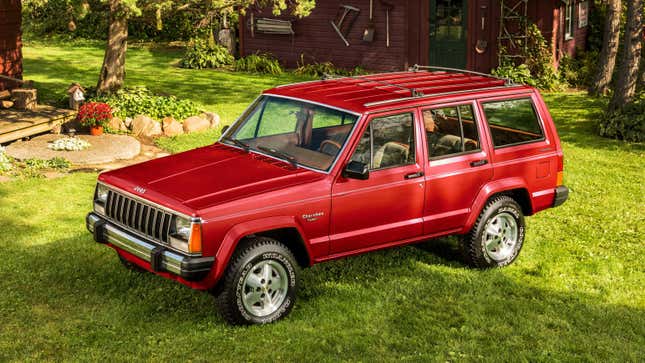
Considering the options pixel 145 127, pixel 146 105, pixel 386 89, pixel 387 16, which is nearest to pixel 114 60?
pixel 146 105

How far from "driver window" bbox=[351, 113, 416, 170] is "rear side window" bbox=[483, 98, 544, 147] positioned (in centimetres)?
104

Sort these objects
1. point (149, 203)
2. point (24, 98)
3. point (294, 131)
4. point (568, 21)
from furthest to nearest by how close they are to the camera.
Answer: point (568, 21), point (24, 98), point (294, 131), point (149, 203)

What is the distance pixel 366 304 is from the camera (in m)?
7.98

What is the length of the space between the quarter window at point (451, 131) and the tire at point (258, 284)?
1966mm

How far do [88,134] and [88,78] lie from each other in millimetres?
7703

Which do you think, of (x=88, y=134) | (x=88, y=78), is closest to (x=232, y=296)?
(x=88, y=134)

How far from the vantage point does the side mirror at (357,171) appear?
7.55 m

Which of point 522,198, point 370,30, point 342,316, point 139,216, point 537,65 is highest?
point 370,30

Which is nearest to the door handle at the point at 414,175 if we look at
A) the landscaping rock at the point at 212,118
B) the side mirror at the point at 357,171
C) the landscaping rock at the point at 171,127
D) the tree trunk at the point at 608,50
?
the side mirror at the point at 357,171

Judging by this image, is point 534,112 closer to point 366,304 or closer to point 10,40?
point 366,304

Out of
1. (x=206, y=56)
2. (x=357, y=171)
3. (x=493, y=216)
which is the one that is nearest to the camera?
(x=357, y=171)

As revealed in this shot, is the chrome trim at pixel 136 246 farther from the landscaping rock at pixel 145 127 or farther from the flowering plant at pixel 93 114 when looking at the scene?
the landscaping rock at pixel 145 127

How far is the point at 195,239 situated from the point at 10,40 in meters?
12.0

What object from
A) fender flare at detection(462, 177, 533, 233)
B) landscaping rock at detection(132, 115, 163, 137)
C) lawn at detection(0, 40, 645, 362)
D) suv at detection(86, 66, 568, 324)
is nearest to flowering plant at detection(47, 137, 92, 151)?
landscaping rock at detection(132, 115, 163, 137)
